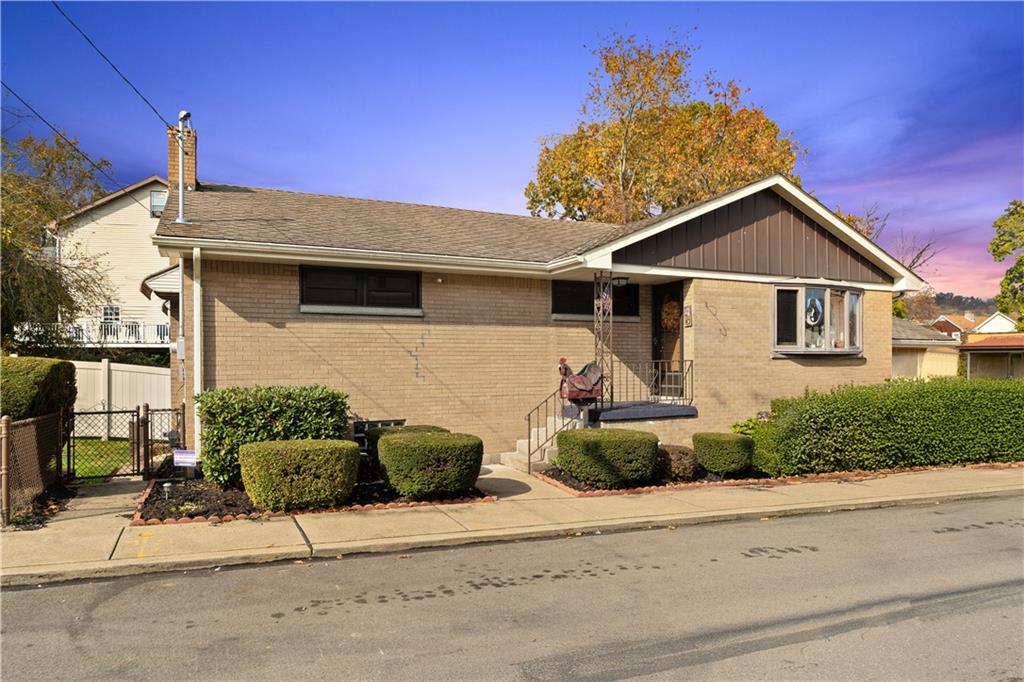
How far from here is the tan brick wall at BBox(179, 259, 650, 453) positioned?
11008 mm

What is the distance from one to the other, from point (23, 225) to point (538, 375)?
49.8 ft

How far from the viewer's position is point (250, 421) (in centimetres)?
949

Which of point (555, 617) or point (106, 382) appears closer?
point (555, 617)

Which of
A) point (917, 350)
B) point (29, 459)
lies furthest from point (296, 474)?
point (917, 350)

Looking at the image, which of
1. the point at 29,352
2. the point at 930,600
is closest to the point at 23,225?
the point at 29,352

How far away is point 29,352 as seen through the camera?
19172 millimetres

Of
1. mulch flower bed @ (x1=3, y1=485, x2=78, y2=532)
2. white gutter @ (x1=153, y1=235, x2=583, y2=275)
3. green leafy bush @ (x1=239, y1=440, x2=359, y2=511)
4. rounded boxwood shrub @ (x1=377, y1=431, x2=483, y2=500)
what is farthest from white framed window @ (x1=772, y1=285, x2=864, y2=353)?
mulch flower bed @ (x1=3, y1=485, x2=78, y2=532)

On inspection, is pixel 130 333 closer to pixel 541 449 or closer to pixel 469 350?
pixel 469 350

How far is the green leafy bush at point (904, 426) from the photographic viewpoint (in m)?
12.3

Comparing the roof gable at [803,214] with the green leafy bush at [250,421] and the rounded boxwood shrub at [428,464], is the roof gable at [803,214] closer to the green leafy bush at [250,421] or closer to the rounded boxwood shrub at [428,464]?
the rounded boxwood shrub at [428,464]

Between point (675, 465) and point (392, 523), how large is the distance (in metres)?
5.09

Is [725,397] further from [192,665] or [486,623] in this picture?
[192,665]

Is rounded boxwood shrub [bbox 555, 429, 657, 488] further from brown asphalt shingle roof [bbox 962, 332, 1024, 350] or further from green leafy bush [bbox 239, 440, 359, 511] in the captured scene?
brown asphalt shingle roof [bbox 962, 332, 1024, 350]

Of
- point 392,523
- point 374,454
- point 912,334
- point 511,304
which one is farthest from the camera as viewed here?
point 912,334
